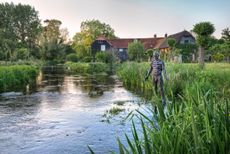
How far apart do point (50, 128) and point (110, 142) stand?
8.23ft

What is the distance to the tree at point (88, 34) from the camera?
78688 millimetres

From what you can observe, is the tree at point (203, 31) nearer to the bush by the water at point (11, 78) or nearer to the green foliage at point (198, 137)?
the bush by the water at point (11, 78)

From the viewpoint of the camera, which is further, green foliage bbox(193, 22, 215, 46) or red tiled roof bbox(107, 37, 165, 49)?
red tiled roof bbox(107, 37, 165, 49)

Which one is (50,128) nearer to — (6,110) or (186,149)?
(6,110)

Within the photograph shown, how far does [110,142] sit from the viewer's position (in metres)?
8.05

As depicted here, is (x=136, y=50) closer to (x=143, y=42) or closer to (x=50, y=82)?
(x=143, y=42)

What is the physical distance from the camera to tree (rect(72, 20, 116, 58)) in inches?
3098

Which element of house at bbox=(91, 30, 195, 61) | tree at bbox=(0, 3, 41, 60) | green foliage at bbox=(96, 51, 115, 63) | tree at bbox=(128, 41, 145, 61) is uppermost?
tree at bbox=(0, 3, 41, 60)

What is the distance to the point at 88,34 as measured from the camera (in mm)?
86938

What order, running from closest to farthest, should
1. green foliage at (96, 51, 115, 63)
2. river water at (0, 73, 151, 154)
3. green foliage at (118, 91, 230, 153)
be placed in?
green foliage at (118, 91, 230, 153) → river water at (0, 73, 151, 154) → green foliage at (96, 51, 115, 63)

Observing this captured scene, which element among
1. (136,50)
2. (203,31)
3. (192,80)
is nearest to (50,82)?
(203,31)

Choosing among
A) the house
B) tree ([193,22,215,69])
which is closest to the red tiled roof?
the house

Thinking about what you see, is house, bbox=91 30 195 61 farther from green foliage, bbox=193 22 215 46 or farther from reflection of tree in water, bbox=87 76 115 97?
reflection of tree in water, bbox=87 76 115 97

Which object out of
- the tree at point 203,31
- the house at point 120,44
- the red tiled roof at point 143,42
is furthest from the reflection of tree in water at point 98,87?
the red tiled roof at point 143,42
